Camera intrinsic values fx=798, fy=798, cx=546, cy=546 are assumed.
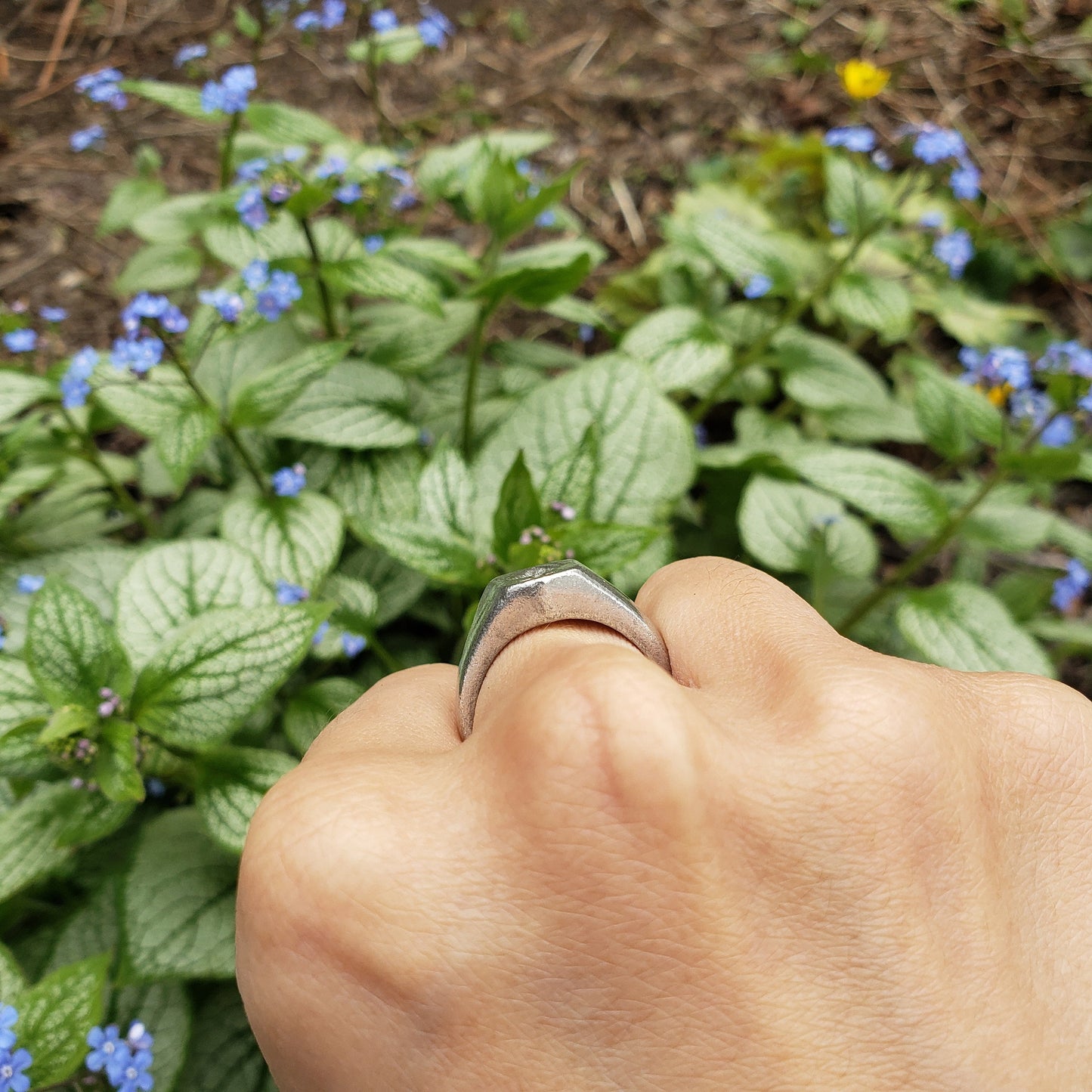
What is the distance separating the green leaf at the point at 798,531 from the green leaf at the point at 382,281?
101 cm

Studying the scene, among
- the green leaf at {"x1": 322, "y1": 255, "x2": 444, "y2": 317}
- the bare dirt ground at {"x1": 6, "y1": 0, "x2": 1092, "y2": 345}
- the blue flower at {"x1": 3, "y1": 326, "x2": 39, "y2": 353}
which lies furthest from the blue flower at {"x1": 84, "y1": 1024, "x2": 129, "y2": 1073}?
the bare dirt ground at {"x1": 6, "y1": 0, "x2": 1092, "y2": 345}

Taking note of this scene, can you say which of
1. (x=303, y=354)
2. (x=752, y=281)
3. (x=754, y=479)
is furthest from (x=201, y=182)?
(x=754, y=479)

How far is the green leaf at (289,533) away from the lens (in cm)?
192

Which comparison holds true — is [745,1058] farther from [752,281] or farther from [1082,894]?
[752,281]

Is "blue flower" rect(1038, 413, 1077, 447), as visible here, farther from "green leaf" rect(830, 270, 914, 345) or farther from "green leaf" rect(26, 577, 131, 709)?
"green leaf" rect(26, 577, 131, 709)

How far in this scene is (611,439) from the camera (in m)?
1.96

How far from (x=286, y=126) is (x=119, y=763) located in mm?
1889

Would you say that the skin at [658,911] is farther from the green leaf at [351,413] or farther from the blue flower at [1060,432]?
the blue flower at [1060,432]

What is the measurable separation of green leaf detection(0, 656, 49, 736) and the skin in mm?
944

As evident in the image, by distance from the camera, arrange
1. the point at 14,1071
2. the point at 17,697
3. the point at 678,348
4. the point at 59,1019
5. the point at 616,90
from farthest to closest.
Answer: the point at 616,90 → the point at 678,348 → the point at 17,697 → the point at 59,1019 → the point at 14,1071

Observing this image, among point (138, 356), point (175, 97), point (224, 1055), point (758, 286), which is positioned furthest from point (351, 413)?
point (224, 1055)

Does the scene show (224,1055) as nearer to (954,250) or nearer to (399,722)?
(399,722)

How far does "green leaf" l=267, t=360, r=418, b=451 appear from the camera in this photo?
2.08m

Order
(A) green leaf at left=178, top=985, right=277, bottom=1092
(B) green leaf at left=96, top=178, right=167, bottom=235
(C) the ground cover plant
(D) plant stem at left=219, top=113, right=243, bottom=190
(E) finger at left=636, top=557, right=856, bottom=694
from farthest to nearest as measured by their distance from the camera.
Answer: (B) green leaf at left=96, top=178, right=167, bottom=235, (D) plant stem at left=219, top=113, right=243, bottom=190, (A) green leaf at left=178, top=985, right=277, bottom=1092, (C) the ground cover plant, (E) finger at left=636, top=557, right=856, bottom=694
